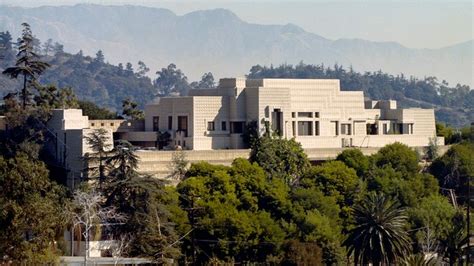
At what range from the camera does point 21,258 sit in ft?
180

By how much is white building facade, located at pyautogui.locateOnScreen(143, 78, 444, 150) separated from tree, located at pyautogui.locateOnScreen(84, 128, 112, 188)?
21.6ft

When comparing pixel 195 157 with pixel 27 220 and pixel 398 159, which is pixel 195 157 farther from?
pixel 27 220

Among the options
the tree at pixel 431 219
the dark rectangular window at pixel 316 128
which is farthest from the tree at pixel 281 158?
the tree at pixel 431 219

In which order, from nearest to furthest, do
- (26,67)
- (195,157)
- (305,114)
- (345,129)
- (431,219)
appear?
(431,219) < (195,157) < (26,67) < (305,114) < (345,129)

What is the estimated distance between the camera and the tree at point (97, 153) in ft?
220

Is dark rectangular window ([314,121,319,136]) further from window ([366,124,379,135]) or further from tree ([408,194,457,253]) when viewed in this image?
tree ([408,194,457,253])

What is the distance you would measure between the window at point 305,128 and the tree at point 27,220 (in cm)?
2152

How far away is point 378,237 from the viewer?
187 ft

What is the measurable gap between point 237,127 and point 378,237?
67.6 ft

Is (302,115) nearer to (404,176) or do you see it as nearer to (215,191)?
(404,176)

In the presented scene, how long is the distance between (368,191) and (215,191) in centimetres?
874

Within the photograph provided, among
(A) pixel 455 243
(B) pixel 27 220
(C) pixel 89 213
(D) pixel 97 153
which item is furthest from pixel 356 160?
(B) pixel 27 220

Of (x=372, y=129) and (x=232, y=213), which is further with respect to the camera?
(x=372, y=129)

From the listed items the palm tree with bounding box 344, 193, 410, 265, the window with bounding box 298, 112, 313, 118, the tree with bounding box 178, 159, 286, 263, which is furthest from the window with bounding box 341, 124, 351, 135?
the palm tree with bounding box 344, 193, 410, 265
